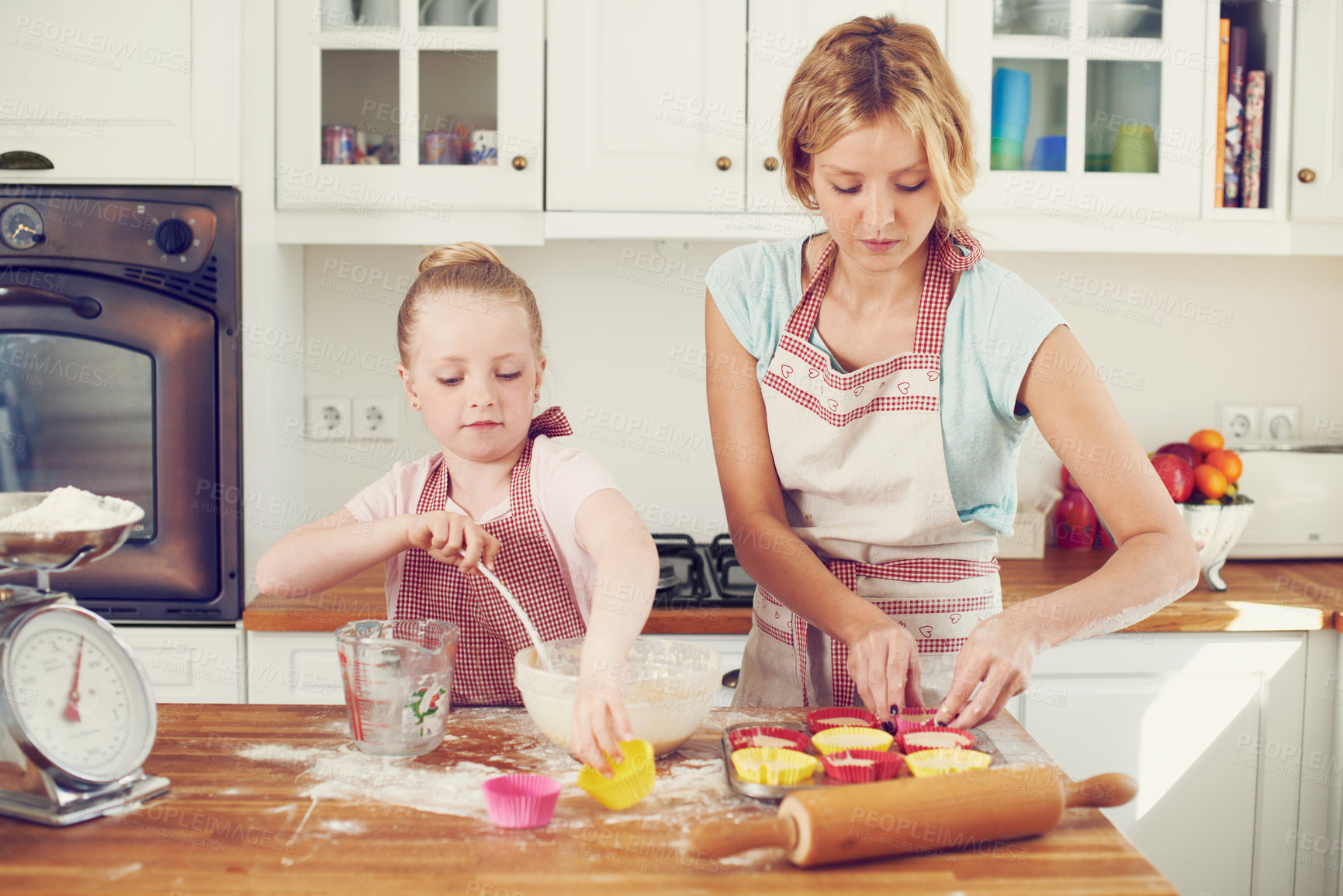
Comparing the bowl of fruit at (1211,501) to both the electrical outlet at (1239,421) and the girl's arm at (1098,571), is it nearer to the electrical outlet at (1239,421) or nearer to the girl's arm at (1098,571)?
the electrical outlet at (1239,421)

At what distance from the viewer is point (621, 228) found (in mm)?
1961

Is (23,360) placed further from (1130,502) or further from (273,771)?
(1130,502)

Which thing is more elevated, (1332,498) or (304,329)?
(304,329)

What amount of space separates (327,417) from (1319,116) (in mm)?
1996

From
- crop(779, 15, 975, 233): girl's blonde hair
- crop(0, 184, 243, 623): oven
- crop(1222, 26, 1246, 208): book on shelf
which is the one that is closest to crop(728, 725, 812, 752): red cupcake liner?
crop(779, 15, 975, 233): girl's blonde hair

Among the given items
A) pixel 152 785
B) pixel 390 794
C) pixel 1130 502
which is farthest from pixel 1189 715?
pixel 152 785

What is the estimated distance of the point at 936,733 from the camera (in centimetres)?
92

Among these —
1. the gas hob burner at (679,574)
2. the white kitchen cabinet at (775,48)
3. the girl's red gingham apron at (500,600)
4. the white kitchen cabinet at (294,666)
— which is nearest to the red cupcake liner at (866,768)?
the girl's red gingham apron at (500,600)

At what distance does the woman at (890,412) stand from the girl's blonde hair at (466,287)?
24 cm

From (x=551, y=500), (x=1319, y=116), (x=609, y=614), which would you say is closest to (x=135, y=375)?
(x=551, y=500)

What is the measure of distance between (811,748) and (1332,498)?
1.73m

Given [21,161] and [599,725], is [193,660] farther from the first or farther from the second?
[599,725]

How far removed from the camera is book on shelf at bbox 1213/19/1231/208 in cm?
204

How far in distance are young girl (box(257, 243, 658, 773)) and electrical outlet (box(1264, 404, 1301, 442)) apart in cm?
176
